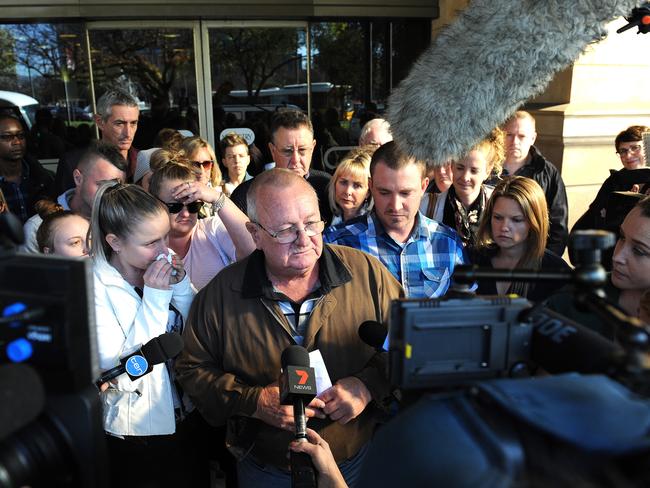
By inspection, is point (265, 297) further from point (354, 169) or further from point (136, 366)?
point (354, 169)

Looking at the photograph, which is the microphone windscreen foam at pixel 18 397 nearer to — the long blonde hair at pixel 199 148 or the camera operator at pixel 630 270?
the camera operator at pixel 630 270

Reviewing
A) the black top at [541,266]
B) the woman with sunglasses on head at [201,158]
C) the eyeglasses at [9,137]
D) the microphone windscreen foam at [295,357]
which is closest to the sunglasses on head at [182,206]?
the woman with sunglasses on head at [201,158]

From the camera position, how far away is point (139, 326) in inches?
85.4

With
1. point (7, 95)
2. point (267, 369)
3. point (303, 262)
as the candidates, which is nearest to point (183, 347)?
point (267, 369)

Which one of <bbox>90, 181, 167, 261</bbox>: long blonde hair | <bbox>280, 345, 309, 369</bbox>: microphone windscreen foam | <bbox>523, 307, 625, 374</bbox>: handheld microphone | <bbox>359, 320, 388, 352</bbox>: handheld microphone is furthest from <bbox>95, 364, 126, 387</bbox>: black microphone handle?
<bbox>523, 307, 625, 374</bbox>: handheld microphone

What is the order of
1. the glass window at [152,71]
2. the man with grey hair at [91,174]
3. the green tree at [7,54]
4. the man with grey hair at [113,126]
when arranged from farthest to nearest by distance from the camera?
the glass window at [152,71] < the green tree at [7,54] < the man with grey hair at [113,126] < the man with grey hair at [91,174]

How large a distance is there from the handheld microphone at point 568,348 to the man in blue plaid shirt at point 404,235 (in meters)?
1.45

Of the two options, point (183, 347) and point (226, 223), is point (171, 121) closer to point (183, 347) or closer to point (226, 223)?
point (226, 223)

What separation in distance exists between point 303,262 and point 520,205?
1.38 meters

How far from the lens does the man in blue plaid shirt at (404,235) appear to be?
8.77ft

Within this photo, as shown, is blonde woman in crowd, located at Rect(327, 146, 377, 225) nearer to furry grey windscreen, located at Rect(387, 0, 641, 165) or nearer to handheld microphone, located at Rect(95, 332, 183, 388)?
handheld microphone, located at Rect(95, 332, 183, 388)

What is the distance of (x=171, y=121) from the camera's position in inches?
297

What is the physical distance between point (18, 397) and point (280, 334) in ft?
3.92

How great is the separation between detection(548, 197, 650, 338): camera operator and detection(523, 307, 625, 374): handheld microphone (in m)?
0.88
